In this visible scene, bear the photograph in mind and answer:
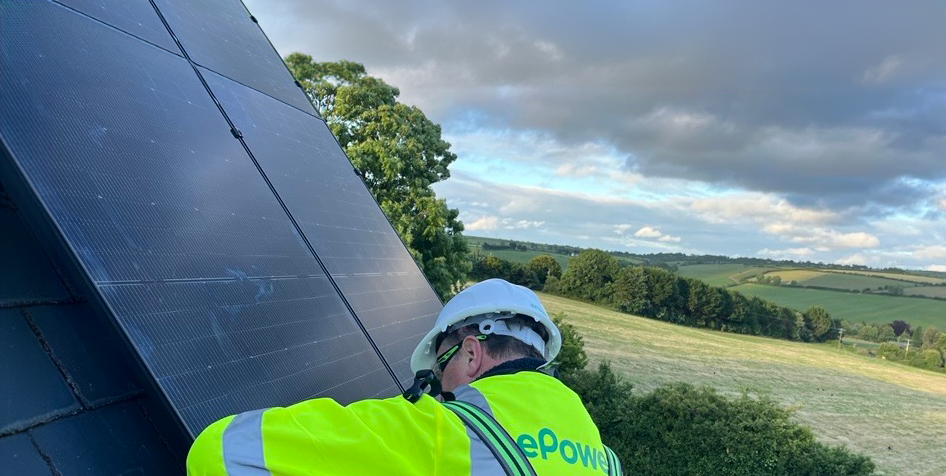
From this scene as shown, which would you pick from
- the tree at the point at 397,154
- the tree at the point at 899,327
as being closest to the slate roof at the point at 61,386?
the tree at the point at 397,154

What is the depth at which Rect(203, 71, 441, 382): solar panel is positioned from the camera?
374 cm

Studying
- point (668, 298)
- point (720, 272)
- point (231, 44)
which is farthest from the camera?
point (720, 272)

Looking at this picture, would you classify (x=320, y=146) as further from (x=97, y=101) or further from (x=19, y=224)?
(x=19, y=224)

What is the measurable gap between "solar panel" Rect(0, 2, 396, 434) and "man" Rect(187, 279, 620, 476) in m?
0.48

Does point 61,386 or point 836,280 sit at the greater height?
point 836,280

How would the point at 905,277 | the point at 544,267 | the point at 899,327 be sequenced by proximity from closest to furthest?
the point at 544,267 < the point at 899,327 < the point at 905,277

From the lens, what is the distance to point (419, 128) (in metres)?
19.5

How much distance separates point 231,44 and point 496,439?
4.48 meters

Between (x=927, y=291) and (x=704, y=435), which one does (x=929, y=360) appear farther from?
(x=704, y=435)

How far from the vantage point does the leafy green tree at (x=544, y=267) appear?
53938mm

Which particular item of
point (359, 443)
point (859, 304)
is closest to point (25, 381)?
point (359, 443)

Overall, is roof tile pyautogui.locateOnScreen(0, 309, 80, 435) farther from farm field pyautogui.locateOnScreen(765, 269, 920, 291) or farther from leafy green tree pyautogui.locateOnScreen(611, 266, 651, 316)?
farm field pyautogui.locateOnScreen(765, 269, 920, 291)

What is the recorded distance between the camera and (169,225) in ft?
7.89

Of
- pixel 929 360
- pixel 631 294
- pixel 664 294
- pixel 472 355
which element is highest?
pixel 472 355
